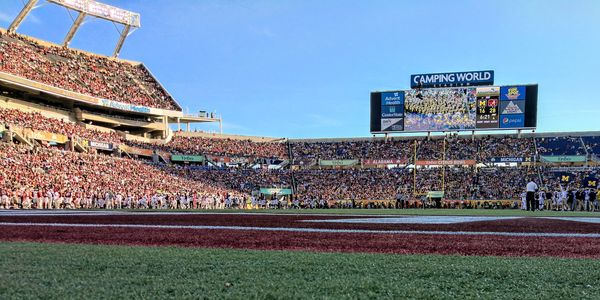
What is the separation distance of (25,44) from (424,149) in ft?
129

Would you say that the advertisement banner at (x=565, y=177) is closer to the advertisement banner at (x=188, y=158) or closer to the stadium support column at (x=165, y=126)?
the advertisement banner at (x=188, y=158)

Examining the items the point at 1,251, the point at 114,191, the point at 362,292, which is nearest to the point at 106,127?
the point at 114,191

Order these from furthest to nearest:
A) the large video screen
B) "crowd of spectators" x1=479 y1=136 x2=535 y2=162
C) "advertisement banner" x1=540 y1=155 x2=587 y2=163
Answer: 1. "crowd of spectators" x1=479 y1=136 x2=535 y2=162
2. "advertisement banner" x1=540 y1=155 x2=587 y2=163
3. the large video screen

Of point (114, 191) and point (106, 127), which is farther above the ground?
point (106, 127)

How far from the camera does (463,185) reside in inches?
1809

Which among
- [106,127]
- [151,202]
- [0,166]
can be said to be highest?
[106,127]

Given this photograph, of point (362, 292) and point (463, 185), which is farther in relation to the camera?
point (463, 185)

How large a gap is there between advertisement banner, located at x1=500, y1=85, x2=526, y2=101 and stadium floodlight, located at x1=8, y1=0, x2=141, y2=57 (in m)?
39.2

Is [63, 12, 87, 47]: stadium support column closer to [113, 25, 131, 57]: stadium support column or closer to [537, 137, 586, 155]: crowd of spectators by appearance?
[113, 25, 131, 57]: stadium support column

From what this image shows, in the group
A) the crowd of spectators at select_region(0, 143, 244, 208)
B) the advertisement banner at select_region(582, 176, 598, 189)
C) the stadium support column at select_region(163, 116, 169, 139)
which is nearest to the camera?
the crowd of spectators at select_region(0, 143, 244, 208)

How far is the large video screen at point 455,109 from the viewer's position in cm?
4603

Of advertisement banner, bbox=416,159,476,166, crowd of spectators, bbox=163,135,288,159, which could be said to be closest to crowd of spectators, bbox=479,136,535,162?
advertisement banner, bbox=416,159,476,166

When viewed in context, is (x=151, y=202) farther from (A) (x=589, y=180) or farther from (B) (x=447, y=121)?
(A) (x=589, y=180)

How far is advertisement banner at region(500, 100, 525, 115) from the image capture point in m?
46.1
